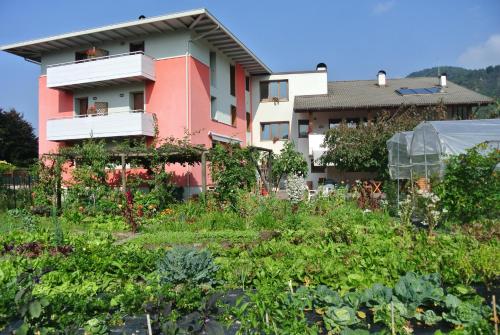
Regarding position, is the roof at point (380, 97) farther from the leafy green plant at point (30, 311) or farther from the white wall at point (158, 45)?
the leafy green plant at point (30, 311)

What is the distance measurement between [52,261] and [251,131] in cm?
2344

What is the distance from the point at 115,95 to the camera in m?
21.3

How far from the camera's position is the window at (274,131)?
28641 millimetres

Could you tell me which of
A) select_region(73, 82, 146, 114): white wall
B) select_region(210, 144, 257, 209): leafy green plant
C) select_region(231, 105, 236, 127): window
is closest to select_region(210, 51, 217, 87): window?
select_region(231, 105, 236, 127): window

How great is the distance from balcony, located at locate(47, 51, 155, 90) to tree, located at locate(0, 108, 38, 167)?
14.6 meters

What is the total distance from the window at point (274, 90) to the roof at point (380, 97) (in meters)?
1.37

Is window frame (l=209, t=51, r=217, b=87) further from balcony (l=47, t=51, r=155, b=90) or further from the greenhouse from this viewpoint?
the greenhouse

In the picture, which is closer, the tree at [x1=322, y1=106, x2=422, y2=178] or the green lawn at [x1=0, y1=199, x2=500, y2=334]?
the green lawn at [x1=0, y1=199, x2=500, y2=334]

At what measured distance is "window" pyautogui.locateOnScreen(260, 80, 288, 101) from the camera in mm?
29156

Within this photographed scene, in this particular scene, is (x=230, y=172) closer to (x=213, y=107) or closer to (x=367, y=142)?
(x=367, y=142)

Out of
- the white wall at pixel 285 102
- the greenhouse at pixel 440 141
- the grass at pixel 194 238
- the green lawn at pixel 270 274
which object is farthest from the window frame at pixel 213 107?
the green lawn at pixel 270 274

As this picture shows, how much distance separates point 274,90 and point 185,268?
25.8 metres

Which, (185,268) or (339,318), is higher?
(185,268)

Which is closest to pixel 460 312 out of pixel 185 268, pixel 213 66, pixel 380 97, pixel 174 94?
pixel 185 268
